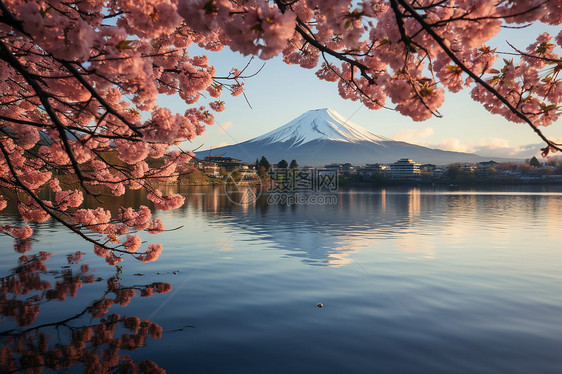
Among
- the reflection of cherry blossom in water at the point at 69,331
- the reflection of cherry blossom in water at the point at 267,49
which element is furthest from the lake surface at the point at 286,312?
the reflection of cherry blossom in water at the point at 267,49

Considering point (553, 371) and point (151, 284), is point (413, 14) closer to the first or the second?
point (553, 371)

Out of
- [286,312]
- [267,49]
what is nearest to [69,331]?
[286,312]

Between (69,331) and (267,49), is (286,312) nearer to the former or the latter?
(69,331)

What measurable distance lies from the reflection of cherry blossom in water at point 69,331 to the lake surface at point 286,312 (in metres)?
0.02

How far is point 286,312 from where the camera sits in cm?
713

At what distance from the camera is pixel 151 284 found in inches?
355

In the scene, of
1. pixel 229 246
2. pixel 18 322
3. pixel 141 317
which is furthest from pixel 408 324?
pixel 229 246

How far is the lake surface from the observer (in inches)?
202

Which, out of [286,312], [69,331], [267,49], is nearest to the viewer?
[267,49]

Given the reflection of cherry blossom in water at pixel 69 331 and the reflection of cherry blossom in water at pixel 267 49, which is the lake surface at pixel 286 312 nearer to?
the reflection of cherry blossom in water at pixel 69 331

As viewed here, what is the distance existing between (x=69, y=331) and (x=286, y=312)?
3.56m

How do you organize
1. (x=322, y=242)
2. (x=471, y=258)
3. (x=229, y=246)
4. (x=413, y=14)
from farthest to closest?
(x=322, y=242) < (x=229, y=246) < (x=471, y=258) < (x=413, y=14)

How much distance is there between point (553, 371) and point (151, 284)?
769cm

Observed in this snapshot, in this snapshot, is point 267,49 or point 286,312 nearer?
point 267,49
